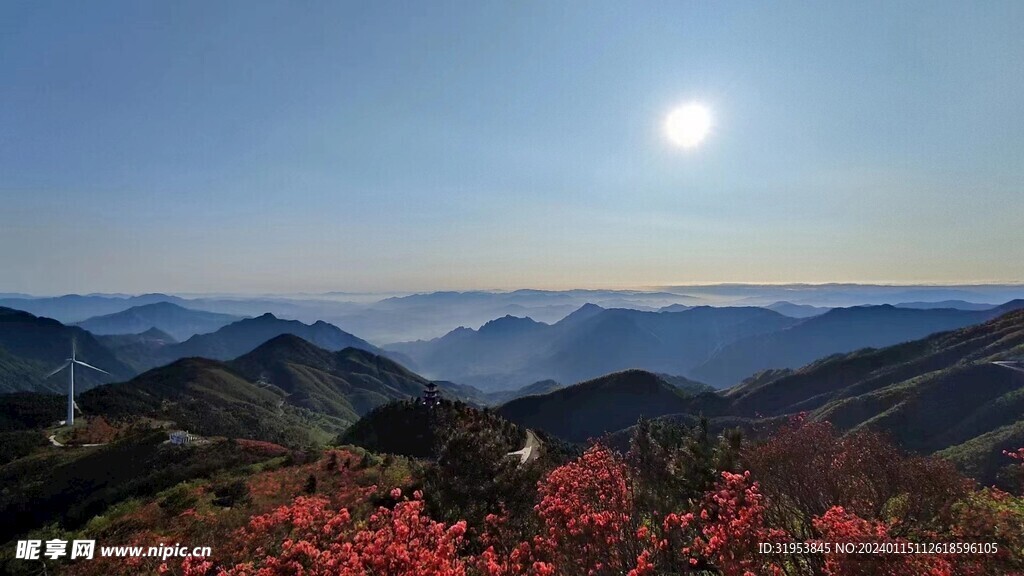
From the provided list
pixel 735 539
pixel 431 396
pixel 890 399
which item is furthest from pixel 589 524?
pixel 890 399

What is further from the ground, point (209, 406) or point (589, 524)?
point (589, 524)

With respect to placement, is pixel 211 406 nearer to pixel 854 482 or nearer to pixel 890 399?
pixel 854 482

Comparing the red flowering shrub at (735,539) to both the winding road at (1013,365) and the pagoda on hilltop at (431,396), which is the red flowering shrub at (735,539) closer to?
the pagoda on hilltop at (431,396)

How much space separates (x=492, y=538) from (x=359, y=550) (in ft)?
17.2

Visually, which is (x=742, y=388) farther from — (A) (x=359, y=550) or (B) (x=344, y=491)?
(A) (x=359, y=550)

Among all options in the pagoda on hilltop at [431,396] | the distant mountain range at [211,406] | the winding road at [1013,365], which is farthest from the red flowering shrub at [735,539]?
the winding road at [1013,365]

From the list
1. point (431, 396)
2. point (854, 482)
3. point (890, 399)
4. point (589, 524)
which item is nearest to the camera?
point (589, 524)

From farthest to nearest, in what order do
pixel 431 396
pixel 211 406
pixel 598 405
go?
pixel 598 405, pixel 211 406, pixel 431 396

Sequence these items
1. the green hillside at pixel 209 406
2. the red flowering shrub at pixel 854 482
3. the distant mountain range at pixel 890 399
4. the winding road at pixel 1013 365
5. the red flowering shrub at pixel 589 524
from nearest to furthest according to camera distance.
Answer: the red flowering shrub at pixel 589 524
the red flowering shrub at pixel 854 482
the distant mountain range at pixel 890 399
the winding road at pixel 1013 365
the green hillside at pixel 209 406

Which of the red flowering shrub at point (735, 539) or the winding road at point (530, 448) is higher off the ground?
the red flowering shrub at point (735, 539)

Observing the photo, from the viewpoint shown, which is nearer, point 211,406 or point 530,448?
point 530,448

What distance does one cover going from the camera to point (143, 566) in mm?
14664

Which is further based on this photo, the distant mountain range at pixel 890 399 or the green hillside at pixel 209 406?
the green hillside at pixel 209 406

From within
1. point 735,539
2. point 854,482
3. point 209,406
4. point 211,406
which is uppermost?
point 735,539
